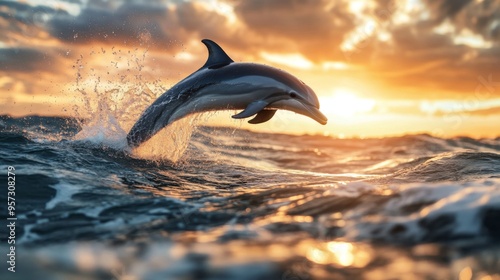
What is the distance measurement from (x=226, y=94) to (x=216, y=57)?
0.88m

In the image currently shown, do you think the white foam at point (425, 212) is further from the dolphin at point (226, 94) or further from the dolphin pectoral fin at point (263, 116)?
the dolphin pectoral fin at point (263, 116)

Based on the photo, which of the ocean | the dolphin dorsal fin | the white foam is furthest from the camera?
the dolphin dorsal fin

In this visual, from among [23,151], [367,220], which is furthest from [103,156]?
[367,220]

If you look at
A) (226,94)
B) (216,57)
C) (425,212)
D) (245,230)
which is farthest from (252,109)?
(425,212)

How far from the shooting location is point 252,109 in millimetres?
9578

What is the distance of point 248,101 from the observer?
9.82 metres

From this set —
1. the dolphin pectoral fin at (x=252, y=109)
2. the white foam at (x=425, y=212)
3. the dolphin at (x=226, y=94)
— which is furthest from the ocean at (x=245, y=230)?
the dolphin at (x=226, y=94)

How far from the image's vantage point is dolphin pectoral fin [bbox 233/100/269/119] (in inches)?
375

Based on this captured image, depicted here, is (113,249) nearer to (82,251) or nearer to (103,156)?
(82,251)

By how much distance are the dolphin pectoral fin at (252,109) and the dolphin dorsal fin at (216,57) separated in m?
1.13

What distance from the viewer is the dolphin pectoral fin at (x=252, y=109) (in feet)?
31.3

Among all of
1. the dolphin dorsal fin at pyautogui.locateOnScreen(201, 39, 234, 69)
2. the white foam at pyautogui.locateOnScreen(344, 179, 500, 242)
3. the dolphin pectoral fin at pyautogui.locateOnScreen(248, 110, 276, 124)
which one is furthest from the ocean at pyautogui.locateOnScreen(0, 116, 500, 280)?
the dolphin dorsal fin at pyautogui.locateOnScreen(201, 39, 234, 69)

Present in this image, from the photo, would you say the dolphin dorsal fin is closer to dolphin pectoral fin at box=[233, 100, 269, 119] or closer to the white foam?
dolphin pectoral fin at box=[233, 100, 269, 119]

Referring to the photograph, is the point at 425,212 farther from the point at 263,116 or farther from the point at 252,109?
the point at 263,116
